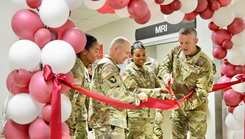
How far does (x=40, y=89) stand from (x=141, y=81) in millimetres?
1759

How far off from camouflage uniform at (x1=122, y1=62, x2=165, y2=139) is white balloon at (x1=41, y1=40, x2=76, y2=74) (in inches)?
Result: 58.2

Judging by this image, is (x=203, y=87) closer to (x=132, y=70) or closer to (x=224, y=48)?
(x=224, y=48)

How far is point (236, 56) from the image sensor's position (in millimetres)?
Answer: 2973

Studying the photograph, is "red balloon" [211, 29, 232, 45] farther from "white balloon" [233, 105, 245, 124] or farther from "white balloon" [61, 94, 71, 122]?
"white balloon" [61, 94, 71, 122]

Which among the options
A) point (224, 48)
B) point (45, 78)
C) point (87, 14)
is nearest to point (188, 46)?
point (224, 48)

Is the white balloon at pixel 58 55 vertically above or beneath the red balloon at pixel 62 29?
beneath

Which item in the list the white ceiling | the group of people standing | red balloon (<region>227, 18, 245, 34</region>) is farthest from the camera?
the white ceiling

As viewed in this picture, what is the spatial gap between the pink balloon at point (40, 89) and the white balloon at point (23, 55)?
117 millimetres

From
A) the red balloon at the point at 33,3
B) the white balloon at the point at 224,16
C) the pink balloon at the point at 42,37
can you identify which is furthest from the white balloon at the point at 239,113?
the red balloon at the point at 33,3

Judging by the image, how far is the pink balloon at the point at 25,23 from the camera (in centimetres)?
168

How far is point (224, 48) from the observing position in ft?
10.2

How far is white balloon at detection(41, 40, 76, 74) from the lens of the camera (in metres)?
1.63

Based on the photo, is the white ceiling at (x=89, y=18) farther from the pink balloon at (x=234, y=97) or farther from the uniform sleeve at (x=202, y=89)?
the pink balloon at (x=234, y=97)

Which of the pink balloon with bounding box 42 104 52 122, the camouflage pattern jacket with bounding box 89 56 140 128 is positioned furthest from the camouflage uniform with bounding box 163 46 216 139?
the pink balloon with bounding box 42 104 52 122
